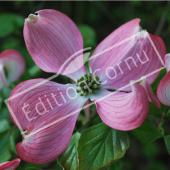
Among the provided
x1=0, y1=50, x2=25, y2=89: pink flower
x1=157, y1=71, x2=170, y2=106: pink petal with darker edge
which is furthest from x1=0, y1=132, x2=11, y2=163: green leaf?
x1=157, y1=71, x2=170, y2=106: pink petal with darker edge

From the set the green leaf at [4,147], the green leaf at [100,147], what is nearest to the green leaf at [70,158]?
the green leaf at [100,147]

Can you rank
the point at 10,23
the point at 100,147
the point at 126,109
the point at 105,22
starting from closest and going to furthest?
1. the point at 126,109
2. the point at 100,147
3. the point at 10,23
4. the point at 105,22

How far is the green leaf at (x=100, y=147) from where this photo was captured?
0.53 m

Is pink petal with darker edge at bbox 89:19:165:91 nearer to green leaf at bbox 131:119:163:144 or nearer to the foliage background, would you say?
green leaf at bbox 131:119:163:144

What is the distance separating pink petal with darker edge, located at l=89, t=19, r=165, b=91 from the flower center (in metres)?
0.01

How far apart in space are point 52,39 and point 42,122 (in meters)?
0.17

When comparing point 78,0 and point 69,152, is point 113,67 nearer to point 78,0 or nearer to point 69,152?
point 69,152

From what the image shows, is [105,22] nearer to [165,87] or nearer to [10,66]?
[10,66]

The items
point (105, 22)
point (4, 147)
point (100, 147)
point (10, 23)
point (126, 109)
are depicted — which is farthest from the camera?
point (105, 22)

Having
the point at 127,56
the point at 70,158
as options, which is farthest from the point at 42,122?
the point at 127,56

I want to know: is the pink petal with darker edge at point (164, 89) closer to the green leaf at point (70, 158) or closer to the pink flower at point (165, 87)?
the pink flower at point (165, 87)

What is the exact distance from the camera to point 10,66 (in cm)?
69

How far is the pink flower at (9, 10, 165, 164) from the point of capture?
0.49 m

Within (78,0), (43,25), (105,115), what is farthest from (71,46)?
(78,0)
